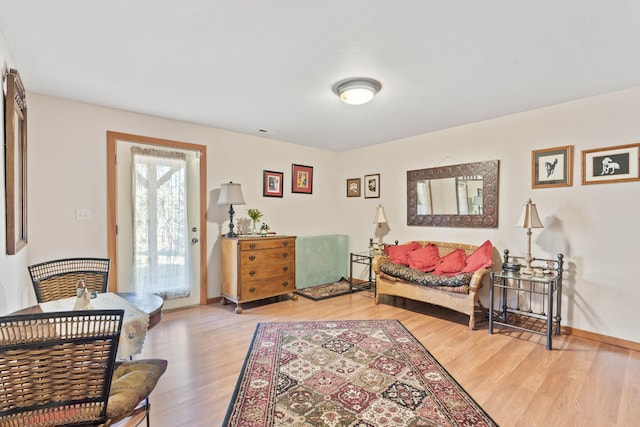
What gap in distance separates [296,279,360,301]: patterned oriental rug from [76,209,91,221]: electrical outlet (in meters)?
2.81

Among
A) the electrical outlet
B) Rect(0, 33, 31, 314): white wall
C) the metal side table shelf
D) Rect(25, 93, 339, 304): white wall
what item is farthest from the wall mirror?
Rect(0, 33, 31, 314): white wall

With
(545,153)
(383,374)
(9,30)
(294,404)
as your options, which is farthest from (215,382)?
(545,153)

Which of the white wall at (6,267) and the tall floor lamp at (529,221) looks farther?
the tall floor lamp at (529,221)

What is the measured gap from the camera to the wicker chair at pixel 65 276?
1.97 metres

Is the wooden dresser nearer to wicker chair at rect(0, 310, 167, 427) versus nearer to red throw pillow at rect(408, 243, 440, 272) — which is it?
red throw pillow at rect(408, 243, 440, 272)

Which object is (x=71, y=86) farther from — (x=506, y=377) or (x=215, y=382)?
(x=506, y=377)

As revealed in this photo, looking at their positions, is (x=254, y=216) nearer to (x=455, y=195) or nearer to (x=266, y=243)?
(x=266, y=243)

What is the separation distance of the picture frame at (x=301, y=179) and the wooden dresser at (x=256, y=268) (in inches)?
47.0

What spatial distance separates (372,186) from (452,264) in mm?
1953

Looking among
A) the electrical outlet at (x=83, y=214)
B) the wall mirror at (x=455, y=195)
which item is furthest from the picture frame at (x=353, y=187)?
the electrical outlet at (x=83, y=214)

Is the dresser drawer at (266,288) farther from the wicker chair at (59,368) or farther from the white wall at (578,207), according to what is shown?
the wicker chair at (59,368)

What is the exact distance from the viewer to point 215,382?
85.6 inches

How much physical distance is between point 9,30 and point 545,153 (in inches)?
181

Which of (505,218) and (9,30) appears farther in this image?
(505,218)
